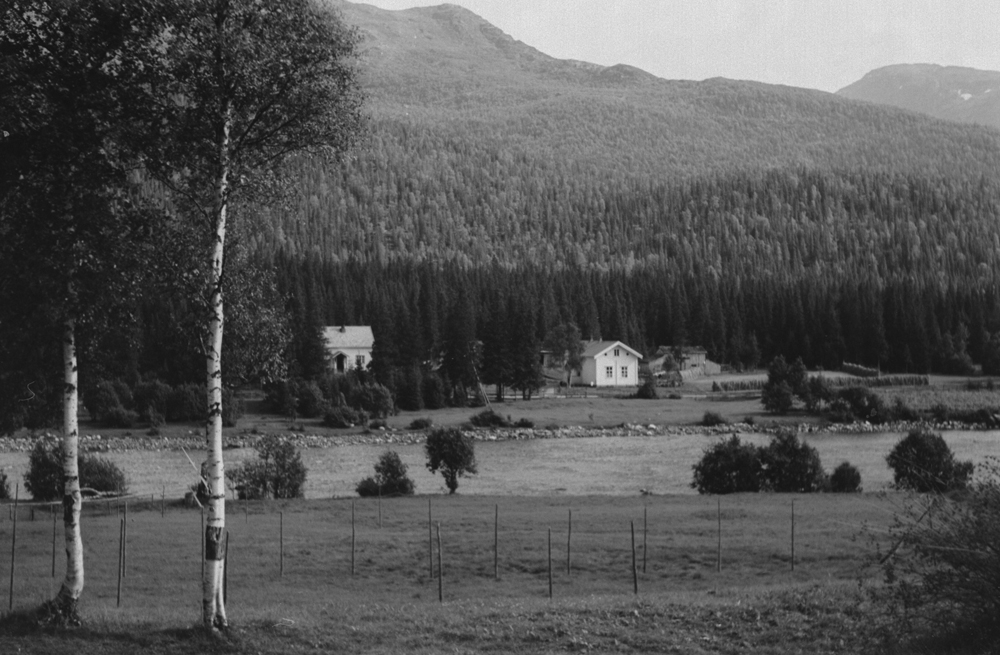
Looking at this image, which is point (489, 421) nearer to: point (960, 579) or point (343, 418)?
point (343, 418)

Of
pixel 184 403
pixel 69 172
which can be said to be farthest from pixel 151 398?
pixel 69 172

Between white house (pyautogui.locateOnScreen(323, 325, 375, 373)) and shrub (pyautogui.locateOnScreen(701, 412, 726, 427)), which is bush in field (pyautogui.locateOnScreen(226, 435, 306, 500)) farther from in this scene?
white house (pyautogui.locateOnScreen(323, 325, 375, 373))

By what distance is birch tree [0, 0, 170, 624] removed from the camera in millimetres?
17078

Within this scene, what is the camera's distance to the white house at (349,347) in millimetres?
125062

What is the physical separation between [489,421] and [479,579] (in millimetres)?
63021

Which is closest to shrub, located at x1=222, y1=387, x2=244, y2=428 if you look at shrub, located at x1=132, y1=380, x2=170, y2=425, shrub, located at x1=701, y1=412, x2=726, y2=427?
shrub, located at x1=132, y1=380, x2=170, y2=425

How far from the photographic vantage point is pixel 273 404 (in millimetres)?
98812

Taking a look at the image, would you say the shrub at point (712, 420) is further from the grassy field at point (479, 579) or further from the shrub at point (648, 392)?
the grassy field at point (479, 579)

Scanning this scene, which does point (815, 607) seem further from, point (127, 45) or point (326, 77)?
point (127, 45)

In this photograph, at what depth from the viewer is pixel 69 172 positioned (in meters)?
17.7

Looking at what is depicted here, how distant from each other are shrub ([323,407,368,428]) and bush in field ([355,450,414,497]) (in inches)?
1651

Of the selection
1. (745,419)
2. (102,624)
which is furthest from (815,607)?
(745,419)

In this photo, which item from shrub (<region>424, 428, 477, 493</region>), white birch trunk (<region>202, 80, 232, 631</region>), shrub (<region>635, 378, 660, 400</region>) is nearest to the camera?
white birch trunk (<region>202, 80, 232, 631</region>)

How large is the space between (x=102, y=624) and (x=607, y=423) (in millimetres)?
75592
